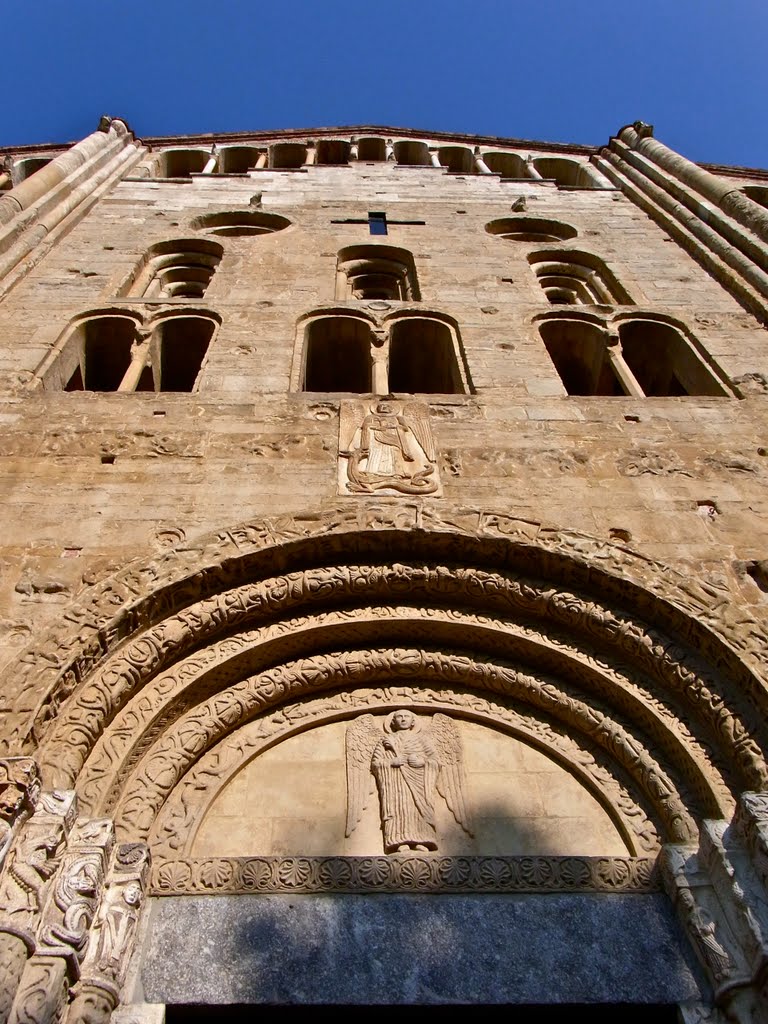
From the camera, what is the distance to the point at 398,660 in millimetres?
6781

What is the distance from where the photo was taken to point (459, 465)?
7.74 m

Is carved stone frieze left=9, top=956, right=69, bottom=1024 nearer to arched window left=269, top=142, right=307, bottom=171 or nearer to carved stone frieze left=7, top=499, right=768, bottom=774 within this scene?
carved stone frieze left=7, top=499, right=768, bottom=774

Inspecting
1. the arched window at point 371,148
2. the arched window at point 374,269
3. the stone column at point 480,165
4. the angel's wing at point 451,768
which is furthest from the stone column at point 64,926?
the arched window at point 371,148

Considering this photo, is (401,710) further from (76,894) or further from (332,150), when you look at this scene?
(332,150)

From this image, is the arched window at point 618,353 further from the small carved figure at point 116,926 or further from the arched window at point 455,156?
the arched window at point 455,156

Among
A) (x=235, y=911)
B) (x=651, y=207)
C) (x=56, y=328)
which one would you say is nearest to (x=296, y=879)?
(x=235, y=911)

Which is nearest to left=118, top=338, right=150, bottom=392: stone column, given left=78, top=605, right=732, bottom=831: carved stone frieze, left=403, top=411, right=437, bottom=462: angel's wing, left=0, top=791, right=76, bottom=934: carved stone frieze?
left=403, top=411, right=437, bottom=462: angel's wing

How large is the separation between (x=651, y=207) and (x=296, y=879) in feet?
42.8

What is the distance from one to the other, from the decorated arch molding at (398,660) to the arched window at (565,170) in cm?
1340

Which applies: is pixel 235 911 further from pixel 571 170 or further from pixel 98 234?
pixel 571 170

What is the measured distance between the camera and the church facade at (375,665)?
16.2ft

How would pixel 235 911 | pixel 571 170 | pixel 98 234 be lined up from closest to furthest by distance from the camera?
pixel 235 911 → pixel 98 234 → pixel 571 170

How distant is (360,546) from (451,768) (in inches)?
71.8

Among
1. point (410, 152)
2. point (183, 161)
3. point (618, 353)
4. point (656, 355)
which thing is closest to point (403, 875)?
point (618, 353)
